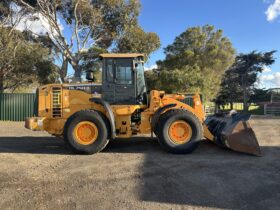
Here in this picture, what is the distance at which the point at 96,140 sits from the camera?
800 centimetres

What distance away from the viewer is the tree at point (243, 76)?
48.3 meters

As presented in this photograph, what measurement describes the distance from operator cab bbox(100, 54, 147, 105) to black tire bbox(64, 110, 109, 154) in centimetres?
77

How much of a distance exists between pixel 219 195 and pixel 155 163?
2.26m

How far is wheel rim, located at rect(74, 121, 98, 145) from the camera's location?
8.03 m

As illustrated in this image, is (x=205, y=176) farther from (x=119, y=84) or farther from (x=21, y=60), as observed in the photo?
(x=21, y=60)

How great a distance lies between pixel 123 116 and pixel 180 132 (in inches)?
62.3

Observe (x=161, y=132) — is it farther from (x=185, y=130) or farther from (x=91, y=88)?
(x=91, y=88)

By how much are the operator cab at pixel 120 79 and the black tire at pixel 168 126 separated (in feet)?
3.50

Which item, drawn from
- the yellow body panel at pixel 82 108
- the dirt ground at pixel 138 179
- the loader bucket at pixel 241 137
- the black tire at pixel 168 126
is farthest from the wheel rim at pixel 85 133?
the loader bucket at pixel 241 137

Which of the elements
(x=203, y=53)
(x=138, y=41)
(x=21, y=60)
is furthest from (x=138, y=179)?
(x=203, y=53)

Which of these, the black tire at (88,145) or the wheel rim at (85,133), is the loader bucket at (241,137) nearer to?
the black tire at (88,145)

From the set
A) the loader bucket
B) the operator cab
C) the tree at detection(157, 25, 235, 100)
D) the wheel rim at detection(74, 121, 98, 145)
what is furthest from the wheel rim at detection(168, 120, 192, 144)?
the tree at detection(157, 25, 235, 100)

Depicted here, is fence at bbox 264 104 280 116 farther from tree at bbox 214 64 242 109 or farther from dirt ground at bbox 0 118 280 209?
dirt ground at bbox 0 118 280 209

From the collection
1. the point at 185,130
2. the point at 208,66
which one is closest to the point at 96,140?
the point at 185,130
